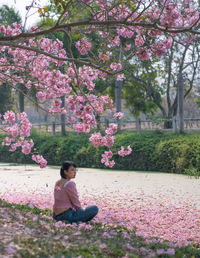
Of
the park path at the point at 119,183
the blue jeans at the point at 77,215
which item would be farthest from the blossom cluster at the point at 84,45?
the park path at the point at 119,183

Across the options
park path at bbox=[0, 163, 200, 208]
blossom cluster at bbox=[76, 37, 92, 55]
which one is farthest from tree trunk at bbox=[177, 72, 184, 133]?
blossom cluster at bbox=[76, 37, 92, 55]

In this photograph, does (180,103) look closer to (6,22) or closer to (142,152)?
(142,152)

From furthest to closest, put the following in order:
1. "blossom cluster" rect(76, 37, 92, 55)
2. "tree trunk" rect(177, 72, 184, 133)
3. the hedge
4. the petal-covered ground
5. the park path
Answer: "tree trunk" rect(177, 72, 184, 133), the hedge, the park path, "blossom cluster" rect(76, 37, 92, 55), the petal-covered ground

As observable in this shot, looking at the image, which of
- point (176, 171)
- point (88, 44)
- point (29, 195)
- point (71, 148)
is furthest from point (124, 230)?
point (71, 148)

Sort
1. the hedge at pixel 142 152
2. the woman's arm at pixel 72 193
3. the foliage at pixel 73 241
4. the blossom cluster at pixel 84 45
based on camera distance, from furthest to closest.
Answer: the hedge at pixel 142 152
the blossom cluster at pixel 84 45
the woman's arm at pixel 72 193
the foliage at pixel 73 241

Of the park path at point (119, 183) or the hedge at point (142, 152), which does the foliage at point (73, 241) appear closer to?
the park path at point (119, 183)

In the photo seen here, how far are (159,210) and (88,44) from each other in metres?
3.17

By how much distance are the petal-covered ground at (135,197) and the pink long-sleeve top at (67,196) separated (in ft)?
2.96

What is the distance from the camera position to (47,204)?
787cm

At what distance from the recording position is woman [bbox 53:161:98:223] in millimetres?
5453

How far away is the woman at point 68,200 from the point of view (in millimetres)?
5453

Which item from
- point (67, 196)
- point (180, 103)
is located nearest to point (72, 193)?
point (67, 196)

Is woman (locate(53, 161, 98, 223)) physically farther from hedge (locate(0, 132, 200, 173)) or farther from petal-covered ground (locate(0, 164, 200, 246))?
hedge (locate(0, 132, 200, 173))

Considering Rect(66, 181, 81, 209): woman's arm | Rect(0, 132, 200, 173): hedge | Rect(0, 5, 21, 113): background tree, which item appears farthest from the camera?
Rect(0, 5, 21, 113): background tree
